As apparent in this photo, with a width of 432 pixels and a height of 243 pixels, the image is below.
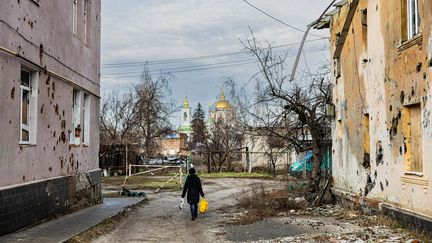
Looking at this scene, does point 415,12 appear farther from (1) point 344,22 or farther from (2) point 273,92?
(2) point 273,92

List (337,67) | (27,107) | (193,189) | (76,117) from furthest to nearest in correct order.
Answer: (337,67) → (76,117) → (193,189) → (27,107)

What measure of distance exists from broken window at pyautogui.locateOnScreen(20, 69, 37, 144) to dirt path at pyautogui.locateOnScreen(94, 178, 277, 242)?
124 inches

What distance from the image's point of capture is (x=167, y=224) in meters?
15.3

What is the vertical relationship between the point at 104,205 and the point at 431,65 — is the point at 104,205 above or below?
below

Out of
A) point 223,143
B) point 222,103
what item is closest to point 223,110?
point 222,103

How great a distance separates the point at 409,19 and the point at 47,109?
381 inches

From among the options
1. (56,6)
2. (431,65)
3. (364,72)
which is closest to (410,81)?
(431,65)

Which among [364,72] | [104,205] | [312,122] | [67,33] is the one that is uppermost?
[67,33]

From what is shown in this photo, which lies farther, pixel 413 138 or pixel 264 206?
pixel 264 206

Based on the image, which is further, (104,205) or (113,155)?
(113,155)

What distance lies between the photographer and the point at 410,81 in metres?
12.1

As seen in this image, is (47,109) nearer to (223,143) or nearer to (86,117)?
(86,117)

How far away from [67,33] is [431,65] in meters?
10.4

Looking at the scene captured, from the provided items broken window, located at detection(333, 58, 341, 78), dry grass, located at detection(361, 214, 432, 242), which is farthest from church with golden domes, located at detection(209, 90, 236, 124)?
dry grass, located at detection(361, 214, 432, 242)
